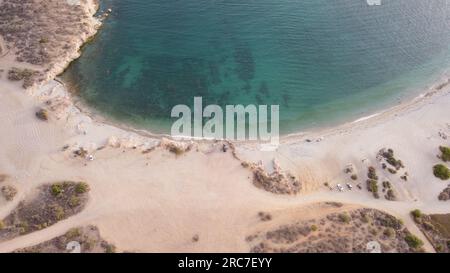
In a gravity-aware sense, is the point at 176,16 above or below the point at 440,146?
above

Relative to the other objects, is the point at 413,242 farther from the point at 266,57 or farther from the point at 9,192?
the point at 9,192

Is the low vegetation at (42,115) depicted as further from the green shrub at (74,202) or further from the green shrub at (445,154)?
the green shrub at (445,154)

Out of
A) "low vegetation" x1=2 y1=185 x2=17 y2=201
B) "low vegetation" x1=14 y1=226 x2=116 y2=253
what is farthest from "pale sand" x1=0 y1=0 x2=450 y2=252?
"low vegetation" x1=14 y1=226 x2=116 y2=253

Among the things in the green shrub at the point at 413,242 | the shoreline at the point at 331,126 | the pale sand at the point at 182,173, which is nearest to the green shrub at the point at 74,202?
the pale sand at the point at 182,173

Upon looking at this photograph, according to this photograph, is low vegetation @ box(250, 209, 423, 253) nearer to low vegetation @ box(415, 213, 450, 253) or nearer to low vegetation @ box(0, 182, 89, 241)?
low vegetation @ box(415, 213, 450, 253)
